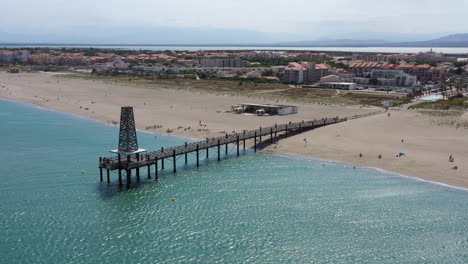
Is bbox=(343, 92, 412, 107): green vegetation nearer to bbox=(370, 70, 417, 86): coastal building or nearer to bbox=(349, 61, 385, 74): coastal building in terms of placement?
bbox=(370, 70, 417, 86): coastal building

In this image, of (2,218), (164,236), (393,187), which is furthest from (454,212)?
(2,218)

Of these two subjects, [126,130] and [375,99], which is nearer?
[126,130]

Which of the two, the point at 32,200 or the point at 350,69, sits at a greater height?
the point at 350,69

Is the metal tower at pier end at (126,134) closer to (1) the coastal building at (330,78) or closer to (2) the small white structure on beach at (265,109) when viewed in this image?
(2) the small white structure on beach at (265,109)

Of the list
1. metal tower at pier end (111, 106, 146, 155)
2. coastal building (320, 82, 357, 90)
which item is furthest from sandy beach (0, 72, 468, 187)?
coastal building (320, 82, 357, 90)

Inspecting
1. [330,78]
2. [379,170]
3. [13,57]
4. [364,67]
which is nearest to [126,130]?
[379,170]

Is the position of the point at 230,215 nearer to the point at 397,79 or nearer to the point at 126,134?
the point at 126,134

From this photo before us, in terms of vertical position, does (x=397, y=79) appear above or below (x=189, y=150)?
above

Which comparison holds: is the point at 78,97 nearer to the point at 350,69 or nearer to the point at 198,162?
the point at 198,162
